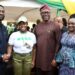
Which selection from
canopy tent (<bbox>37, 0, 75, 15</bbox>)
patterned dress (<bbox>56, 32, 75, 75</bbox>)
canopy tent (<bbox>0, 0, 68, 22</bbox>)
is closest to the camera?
patterned dress (<bbox>56, 32, 75, 75</bbox>)

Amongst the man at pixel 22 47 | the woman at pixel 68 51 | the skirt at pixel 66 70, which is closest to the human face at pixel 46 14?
the man at pixel 22 47

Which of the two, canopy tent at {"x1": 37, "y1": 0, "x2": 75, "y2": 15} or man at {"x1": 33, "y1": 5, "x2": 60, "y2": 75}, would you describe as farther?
canopy tent at {"x1": 37, "y1": 0, "x2": 75, "y2": 15}

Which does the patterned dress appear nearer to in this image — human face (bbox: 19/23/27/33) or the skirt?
the skirt

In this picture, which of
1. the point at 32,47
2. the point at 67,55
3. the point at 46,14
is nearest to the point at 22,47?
the point at 32,47

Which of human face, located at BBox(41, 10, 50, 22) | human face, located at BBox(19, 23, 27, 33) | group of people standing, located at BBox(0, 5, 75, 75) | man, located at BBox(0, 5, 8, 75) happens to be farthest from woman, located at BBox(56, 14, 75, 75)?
man, located at BBox(0, 5, 8, 75)

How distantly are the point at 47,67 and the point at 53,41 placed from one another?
1.42ft

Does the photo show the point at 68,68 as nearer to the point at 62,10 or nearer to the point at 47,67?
the point at 47,67

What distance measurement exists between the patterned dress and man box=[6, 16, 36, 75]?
0.54 meters

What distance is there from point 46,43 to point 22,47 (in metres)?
0.39

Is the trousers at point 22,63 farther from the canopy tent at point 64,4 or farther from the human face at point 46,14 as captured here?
the canopy tent at point 64,4

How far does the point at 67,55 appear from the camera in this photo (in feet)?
13.9

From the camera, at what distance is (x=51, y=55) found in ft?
15.5

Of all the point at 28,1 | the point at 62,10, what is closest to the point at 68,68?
the point at 62,10

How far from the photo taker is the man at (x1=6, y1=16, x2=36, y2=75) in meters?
4.57
